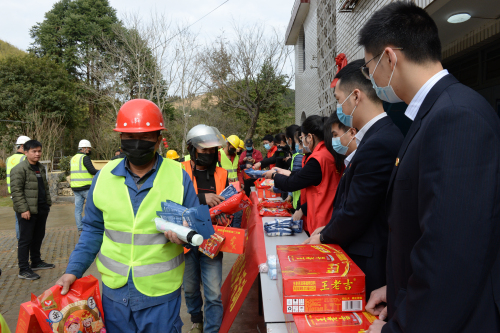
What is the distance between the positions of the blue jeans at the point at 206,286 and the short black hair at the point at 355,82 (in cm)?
195

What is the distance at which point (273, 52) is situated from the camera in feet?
59.6

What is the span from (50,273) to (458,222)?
20.8ft

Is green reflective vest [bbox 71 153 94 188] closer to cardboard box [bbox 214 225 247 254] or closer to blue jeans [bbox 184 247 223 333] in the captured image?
blue jeans [bbox 184 247 223 333]

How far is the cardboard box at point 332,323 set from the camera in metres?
1.44

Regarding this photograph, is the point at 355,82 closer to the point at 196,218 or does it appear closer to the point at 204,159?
the point at 196,218

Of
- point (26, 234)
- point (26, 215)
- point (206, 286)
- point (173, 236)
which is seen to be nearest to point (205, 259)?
point (206, 286)

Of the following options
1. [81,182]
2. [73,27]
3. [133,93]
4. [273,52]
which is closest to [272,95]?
[273,52]

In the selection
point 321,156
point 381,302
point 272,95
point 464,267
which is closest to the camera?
point 464,267

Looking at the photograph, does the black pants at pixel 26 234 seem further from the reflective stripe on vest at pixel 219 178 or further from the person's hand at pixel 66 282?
the person's hand at pixel 66 282

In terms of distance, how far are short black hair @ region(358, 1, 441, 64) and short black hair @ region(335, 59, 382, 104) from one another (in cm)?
84

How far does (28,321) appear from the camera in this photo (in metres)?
1.76

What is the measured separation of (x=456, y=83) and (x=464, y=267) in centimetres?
61

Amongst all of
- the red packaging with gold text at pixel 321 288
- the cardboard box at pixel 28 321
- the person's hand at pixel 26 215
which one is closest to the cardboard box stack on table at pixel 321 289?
the red packaging with gold text at pixel 321 288

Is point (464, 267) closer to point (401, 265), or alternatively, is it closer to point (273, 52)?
point (401, 265)
